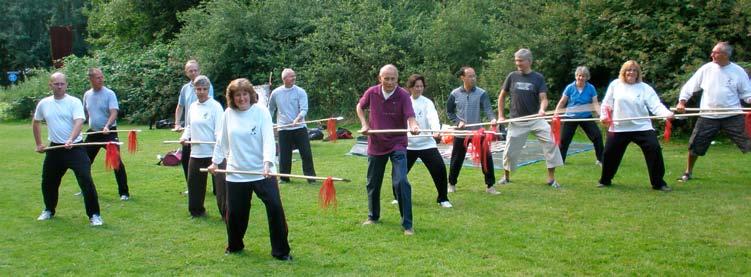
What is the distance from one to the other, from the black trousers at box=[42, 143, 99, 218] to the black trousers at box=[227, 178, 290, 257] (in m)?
2.50

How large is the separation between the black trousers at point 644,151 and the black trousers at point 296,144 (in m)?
4.34

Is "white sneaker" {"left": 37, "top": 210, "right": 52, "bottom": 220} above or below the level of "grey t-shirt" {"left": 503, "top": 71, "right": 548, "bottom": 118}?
below

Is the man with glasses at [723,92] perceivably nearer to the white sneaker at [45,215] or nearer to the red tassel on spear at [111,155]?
the red tassel on spear at [111,155]

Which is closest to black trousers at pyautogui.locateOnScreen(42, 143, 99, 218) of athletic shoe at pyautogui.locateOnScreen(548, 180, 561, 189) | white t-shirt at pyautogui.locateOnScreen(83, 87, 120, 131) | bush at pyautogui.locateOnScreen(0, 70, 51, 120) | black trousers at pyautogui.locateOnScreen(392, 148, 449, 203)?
white t-shirt at pyautogui.locateOnScreen(83, 87, 120, 131)

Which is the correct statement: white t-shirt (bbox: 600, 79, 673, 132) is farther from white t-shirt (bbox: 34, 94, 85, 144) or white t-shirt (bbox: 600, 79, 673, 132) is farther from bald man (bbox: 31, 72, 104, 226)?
white t-shirt (bbox: 34, 94, 85, 144)

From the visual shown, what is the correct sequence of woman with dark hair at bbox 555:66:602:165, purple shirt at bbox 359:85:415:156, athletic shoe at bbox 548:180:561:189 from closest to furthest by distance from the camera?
purple shirt at bbox 359:85:415:156 < athletic shoe at bbox 548:180:561:189 < woman with dark hair at bbox 555:66:602:165

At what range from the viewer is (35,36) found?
2469 inches

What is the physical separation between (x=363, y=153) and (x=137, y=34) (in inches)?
961

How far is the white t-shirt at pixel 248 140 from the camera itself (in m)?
6.38

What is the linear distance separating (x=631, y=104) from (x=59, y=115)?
709 cm

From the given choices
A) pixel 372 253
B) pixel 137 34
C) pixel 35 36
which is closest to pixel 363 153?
pixel 372 253

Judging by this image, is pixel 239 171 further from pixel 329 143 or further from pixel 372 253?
pixel 329 143

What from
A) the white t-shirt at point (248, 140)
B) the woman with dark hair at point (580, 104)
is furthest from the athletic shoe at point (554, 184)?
the white t-shirt at point (248, 140)

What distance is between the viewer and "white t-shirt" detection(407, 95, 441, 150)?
8656 millimetres
